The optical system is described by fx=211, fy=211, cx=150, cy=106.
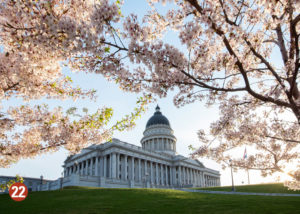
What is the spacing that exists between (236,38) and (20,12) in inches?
210

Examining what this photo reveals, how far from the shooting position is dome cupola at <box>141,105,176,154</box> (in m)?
90.2

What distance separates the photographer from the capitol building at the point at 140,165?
49.1m

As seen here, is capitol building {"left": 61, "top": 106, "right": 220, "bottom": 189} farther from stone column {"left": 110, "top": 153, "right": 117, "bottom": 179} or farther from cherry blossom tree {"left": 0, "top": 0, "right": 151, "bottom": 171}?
cherry blossom tree {"left": 0, "top": 0, "right": 151, "bottom": 171}

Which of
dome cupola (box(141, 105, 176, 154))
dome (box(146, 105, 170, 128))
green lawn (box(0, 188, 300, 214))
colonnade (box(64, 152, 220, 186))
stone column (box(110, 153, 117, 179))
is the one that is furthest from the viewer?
dome (box(146, 105, 170, 128))

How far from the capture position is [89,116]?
29.3 feet

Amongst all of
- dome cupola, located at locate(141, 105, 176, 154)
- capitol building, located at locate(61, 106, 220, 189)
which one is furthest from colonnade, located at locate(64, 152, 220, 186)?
dome cupola, located at locate(141, 105, 176, 154)

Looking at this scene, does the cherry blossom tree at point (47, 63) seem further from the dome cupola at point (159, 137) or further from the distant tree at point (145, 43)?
the dome cupola at point (159, 137)

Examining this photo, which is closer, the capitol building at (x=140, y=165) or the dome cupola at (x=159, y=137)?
the capitol building at (x=140, y=165)

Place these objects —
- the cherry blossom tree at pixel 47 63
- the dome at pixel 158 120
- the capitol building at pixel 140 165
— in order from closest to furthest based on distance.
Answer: the cherry blossom tree at pixel 47 63, the capitol building at pixel 140 165, the dome at pixel 158 120

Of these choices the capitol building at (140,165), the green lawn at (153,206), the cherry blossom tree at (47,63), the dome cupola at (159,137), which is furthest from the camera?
the dome cupola at (159,137)

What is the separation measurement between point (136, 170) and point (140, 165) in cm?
199

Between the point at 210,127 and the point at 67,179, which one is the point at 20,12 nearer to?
the point at 210,127

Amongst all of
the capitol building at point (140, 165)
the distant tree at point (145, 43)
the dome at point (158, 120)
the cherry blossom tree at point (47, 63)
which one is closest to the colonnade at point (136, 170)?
the capitol building at point (140, 165)

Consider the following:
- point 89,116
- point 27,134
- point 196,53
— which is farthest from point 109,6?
point 27,134
